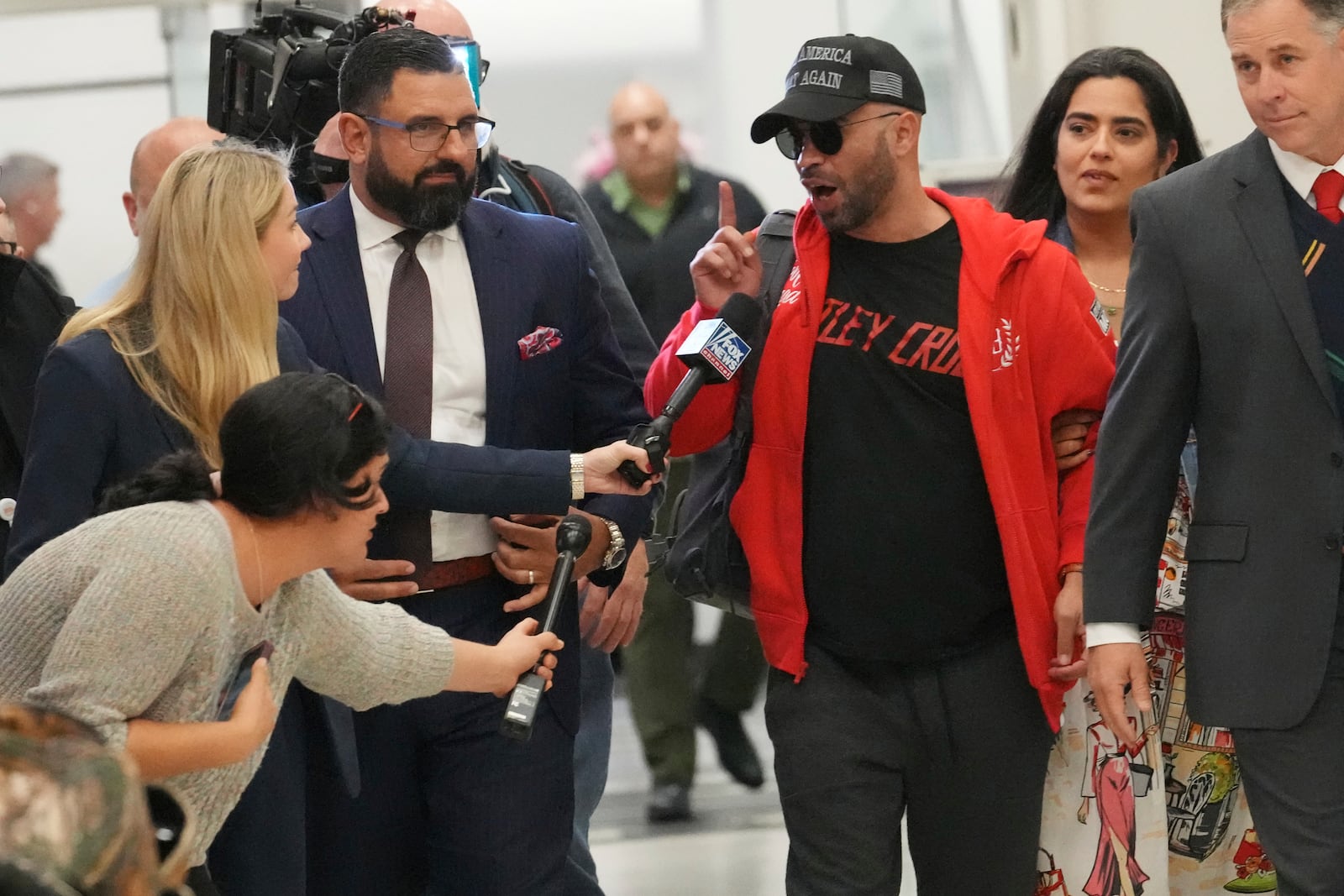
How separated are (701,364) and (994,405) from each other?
1.67 feet

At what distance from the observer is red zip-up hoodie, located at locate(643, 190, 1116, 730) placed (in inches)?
120

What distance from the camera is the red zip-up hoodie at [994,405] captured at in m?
3.04

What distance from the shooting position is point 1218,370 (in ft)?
8.94

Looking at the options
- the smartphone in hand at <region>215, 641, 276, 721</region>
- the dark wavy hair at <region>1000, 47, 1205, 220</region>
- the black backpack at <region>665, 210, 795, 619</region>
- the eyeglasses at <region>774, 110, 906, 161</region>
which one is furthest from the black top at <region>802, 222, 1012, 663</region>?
→ the smartphone in hand at <region>215, 641, 276, 721</region>

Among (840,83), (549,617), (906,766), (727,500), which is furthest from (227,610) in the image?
(840,83)

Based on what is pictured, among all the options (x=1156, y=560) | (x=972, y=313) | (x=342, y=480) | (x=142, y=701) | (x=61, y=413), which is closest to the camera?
(x=142, y=701)

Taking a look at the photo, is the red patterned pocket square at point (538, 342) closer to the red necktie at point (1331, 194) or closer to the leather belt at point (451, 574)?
the leather belt at point (451, 574)

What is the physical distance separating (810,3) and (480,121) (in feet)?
12.5

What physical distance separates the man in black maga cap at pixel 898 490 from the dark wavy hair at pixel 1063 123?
2.06 feet

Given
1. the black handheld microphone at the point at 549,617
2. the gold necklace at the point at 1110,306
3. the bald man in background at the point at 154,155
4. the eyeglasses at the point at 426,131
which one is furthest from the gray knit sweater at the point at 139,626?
the bald man in background at the point at 154,155

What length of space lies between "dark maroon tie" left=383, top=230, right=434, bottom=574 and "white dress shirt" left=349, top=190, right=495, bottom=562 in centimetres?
1

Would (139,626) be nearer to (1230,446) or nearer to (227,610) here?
(227,610)

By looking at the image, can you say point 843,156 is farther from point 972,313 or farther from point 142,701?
point 142,701

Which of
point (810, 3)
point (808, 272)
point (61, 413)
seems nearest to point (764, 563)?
point (808, 272)
